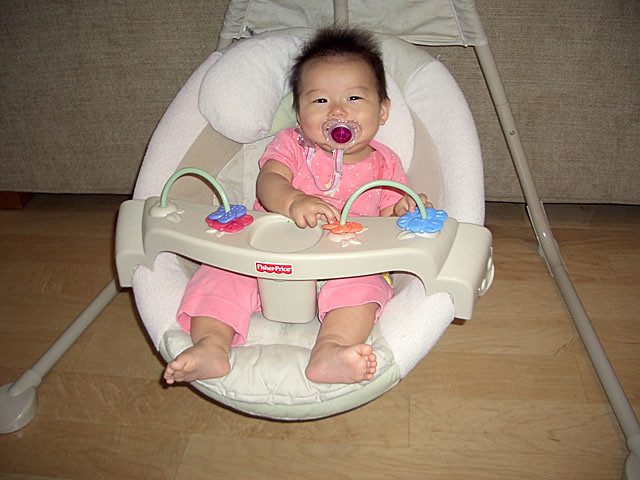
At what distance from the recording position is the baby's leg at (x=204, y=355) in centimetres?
73

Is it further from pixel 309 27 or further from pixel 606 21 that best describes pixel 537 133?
pixel 309 27

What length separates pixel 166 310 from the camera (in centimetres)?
82

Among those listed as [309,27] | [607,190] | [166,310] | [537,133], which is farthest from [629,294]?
[166,310]

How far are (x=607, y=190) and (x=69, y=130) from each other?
4.28 feet

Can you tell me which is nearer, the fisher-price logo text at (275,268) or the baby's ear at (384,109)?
the fisher-price logo text at (275,268)

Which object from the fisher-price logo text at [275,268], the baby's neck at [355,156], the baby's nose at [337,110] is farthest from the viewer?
the baby's neck at [355,156]

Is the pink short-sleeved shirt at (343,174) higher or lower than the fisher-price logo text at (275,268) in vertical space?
lower

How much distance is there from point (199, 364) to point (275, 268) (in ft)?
0.49

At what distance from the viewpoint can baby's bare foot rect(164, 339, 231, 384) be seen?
0.73 metres

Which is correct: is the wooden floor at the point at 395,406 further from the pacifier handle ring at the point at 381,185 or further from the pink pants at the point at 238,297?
the pacifier handle ring at the point at 381,185

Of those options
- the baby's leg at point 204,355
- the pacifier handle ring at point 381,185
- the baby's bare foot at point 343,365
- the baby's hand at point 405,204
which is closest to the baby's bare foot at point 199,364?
the baby's leg at point 204,355

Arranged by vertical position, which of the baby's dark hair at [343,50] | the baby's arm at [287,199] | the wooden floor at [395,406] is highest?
the baby's dark hair at [343,50]

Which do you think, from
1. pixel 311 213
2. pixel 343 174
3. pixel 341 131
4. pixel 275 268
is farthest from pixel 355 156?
pixel 275 268

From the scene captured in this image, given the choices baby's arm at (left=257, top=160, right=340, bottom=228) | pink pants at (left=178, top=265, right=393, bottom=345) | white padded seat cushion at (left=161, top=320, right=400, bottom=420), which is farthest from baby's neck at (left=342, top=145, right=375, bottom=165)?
white padded seat cushion at (left=161, top=320, right=400, bottom=420)
